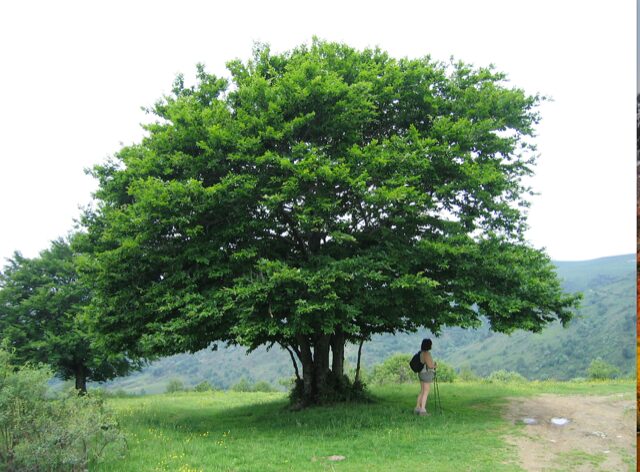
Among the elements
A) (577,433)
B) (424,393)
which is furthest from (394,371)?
(577,433)

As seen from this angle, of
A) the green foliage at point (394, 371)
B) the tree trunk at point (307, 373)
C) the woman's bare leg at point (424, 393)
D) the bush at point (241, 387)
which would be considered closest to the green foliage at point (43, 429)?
the tree trunk at point (307, 373)

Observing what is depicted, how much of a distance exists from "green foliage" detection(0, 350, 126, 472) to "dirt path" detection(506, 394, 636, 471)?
8639 mm

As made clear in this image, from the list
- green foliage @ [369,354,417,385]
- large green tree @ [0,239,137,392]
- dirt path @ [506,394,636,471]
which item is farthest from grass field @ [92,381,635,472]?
green foliage @ [369,354,417,385]

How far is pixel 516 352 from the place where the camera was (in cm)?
13025

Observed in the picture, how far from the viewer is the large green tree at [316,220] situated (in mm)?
13766

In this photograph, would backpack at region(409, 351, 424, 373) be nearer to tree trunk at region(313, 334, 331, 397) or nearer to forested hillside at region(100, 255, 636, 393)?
tree trunk at region(313, 334, 331, 397)

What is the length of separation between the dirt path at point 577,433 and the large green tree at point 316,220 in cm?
276

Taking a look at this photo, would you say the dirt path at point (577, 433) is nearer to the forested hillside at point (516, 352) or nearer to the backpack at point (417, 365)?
Answer: the backpack at point (417, 365)

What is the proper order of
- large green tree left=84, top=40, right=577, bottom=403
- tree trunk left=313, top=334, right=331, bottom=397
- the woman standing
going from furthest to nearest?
tree trunk left=313, top=334, right=331, bottom=397
the woman standing
large green tree left=84, top=40, right=577, bottom=403

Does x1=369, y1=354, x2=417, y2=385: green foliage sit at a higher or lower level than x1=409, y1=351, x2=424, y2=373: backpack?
lower

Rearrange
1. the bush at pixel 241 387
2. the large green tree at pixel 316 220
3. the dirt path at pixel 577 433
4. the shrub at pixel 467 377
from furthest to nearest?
the bush at pixel 241 387 < the shrub at pixel 467 377 < the large green tree at pixel 316 220 < the dirt path at pixel 577 433

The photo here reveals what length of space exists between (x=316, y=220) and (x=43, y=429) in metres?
7.71

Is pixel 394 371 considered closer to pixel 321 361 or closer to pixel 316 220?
pixel 321 361

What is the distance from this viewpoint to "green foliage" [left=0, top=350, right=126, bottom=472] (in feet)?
30.9
